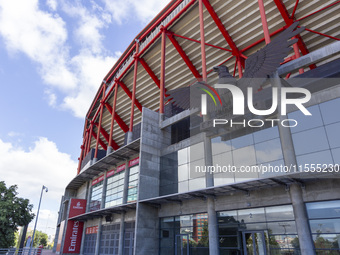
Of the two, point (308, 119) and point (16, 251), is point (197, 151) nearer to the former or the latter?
point (308, 119)

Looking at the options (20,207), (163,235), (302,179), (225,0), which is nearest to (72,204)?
(20,207)

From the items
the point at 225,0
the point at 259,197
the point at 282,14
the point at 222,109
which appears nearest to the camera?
the point at 259,197

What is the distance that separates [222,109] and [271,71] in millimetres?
4173

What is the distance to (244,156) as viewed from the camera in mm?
16922

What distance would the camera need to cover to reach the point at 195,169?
20.1 m

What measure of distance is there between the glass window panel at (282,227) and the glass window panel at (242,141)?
5218mm

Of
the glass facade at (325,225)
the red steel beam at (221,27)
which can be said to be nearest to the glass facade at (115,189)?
the glass facade at (325,225)

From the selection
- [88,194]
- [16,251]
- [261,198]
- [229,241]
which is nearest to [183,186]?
[229,241]

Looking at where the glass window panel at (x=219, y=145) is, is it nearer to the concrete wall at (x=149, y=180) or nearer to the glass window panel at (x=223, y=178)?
the glass window panel at (x=223, y=178)

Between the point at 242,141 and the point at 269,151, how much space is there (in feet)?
6.98

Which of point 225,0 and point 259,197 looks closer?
point 259,197

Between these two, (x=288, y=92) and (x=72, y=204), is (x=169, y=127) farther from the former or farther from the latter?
(x=72, y=204)

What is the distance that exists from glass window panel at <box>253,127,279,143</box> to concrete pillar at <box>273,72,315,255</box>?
0.78 m

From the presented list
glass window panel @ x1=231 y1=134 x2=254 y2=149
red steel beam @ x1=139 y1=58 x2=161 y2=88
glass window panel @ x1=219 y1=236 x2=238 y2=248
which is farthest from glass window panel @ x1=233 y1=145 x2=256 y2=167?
red steel beam @ x1=139 y1=58 x2=161 y2=88
